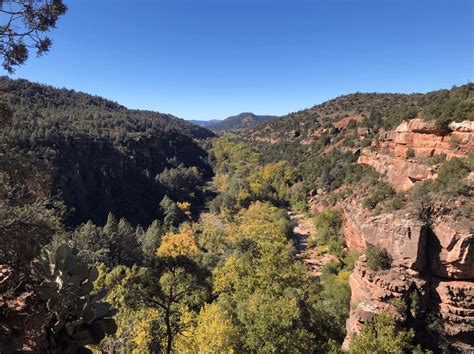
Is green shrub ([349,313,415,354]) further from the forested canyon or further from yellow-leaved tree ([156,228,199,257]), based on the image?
yellow-leaved tree ([156,228,199,257])

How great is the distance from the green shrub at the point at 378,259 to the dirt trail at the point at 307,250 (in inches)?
612

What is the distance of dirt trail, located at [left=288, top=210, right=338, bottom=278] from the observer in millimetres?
42169

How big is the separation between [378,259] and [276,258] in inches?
378

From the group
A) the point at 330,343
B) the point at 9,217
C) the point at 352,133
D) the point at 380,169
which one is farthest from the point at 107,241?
the point at 352,133

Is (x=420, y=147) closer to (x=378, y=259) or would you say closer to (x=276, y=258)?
(x=378, y=259)

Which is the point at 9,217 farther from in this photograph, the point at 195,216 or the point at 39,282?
the point at 195,216

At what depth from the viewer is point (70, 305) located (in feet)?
22.4

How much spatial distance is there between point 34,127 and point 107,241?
201 ft

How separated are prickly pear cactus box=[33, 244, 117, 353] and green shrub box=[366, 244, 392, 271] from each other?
869 inches

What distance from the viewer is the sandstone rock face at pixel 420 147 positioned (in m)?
30.8

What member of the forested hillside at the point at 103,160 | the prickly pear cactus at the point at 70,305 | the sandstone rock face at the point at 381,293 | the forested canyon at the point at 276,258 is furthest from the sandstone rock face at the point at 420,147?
the forested hillside at the point at 103,160

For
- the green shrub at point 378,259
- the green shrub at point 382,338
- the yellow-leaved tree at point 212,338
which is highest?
the green shrub at point 378,259

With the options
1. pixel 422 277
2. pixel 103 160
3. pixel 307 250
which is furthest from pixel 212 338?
pixel 103 160

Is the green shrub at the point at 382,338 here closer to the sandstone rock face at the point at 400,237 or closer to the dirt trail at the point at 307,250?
the sandstone rock face at the point at 400,237
